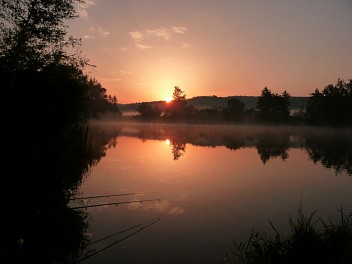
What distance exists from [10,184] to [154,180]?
331 inches

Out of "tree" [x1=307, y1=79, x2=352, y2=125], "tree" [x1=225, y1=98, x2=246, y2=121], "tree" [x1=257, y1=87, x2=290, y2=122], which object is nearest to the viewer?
"tree" [x1=307, y1=79, x2=352, y2=125]

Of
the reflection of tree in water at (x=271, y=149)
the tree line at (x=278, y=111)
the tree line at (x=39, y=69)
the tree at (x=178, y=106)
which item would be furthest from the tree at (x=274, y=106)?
the tree line at (x=39, y=69)

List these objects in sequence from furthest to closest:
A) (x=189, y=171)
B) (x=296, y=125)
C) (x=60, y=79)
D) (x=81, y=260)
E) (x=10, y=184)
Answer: (x=296, y=125)
(x=189, y=171)
(x=60, y=79)
(x=10, y=184)
(x=81, y=260)

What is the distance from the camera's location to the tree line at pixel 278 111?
112125 millimetres

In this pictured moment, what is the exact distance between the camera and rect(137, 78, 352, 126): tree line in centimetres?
11212

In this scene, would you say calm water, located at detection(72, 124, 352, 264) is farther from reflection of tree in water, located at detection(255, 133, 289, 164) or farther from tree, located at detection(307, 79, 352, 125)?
tree, located at detection(307, 79, 352, 125)

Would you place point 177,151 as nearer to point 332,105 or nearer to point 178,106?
point 332,105

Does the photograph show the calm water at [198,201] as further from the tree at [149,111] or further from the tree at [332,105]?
the tree at [149,111]

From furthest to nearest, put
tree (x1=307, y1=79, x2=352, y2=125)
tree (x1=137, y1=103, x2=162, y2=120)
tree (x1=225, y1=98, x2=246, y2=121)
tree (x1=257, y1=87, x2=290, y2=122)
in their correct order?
tree (x1=137, y1=103, x2=162, y2=120) < tree (x1=225, y1=98, x2=246, y2=121) < tree (x1=257, y1=87, x2=290, y2=122) < tree (x1=307, y1=79, x2=352, y2=125)

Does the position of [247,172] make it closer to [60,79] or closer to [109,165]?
[109,165]

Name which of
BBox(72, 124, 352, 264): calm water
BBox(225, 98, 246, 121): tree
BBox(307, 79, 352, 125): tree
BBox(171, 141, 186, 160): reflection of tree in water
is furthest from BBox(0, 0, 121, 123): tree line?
BBox(225, 98, 246, 121): tree

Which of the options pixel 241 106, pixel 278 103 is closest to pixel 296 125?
pixel 278 103

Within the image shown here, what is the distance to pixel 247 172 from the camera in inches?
955

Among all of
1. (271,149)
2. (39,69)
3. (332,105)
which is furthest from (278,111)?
(39,69)
